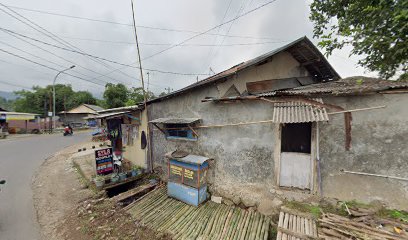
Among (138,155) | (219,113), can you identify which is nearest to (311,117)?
(219,113)

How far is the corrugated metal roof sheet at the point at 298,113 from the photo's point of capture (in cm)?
402

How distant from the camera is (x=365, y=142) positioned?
13.7 feet

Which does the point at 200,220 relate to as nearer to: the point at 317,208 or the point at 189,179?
the point at 189,179

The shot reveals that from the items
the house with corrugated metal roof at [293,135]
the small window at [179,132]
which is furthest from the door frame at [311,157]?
the small window at [179,132]

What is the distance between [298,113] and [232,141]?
86.7 inches

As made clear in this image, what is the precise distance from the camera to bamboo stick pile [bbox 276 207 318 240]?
3.79m

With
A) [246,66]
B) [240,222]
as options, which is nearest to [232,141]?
[240,222]

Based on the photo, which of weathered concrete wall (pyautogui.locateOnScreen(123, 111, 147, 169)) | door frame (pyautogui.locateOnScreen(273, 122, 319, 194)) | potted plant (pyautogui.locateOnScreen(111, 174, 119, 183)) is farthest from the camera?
weathered concrete wall (pyautogui.locateOnScreen(123, 111, 147, 169))

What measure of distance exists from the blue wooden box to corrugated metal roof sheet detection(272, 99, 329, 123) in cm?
280

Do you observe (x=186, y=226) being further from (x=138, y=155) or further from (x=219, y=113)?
(x=138, y=155)

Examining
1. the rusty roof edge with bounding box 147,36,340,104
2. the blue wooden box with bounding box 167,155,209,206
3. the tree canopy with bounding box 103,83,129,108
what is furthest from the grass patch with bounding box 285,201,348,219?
the tree canopy with bounding box 103,83,129,108

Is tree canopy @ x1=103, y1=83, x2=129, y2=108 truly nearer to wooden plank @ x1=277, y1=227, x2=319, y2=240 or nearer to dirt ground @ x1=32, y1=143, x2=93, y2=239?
dirt ground @ x1=32, y1=143, x2=93, y2=239

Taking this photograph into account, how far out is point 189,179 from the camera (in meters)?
5.79

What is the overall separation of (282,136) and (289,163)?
2.86 feet
